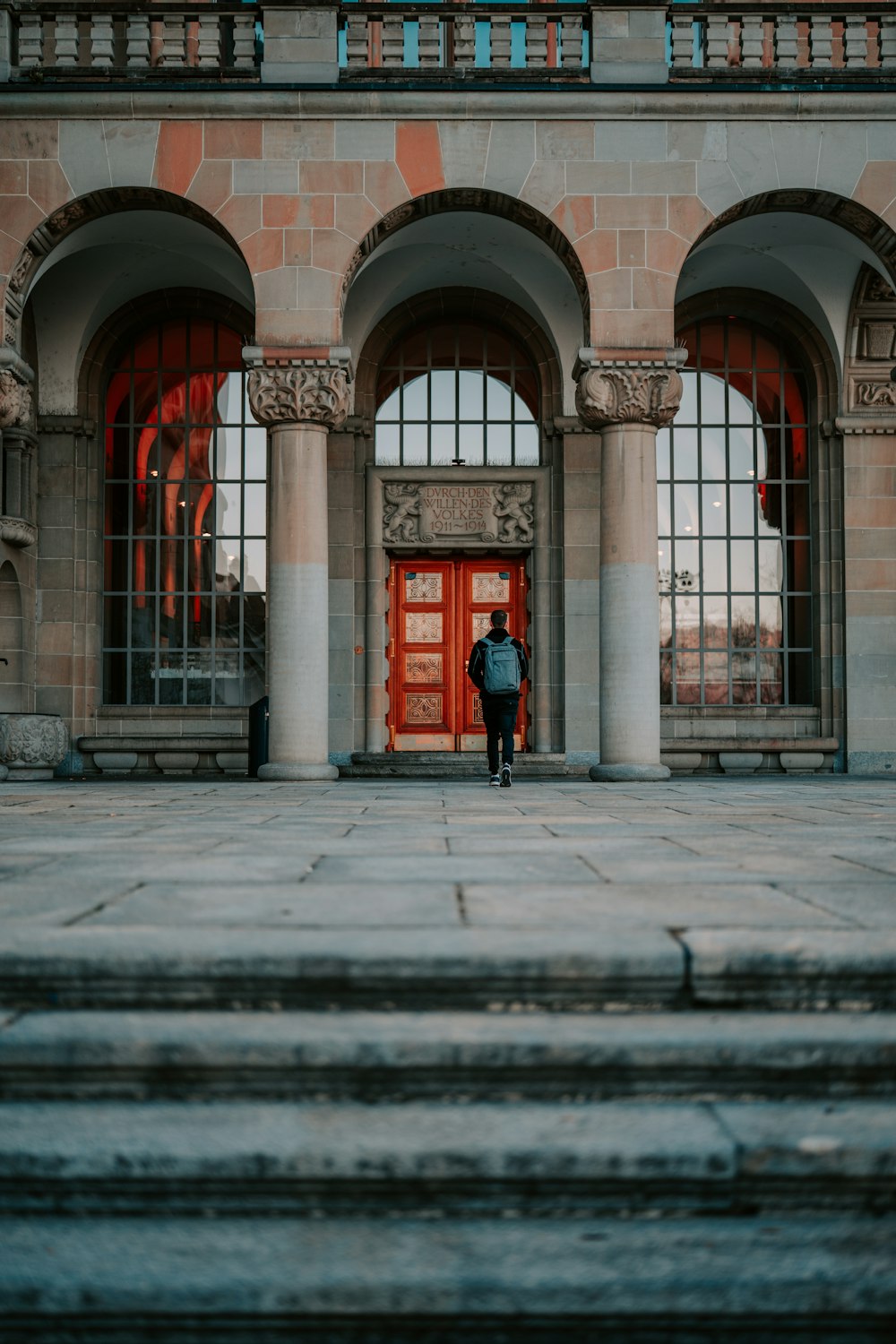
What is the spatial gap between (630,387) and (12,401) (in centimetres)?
674

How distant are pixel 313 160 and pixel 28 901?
10984 millimetres

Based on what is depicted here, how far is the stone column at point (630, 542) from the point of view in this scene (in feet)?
40.6

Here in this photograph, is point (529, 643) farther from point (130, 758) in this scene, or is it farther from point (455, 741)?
point (130, 758)

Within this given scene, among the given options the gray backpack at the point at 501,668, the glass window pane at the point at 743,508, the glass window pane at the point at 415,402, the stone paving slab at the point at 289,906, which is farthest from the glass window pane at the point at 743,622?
the stone paving slab at the point at 289,906

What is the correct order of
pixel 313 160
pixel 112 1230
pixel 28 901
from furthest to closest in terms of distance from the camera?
pixel 313 160
pixel 28 901
pixel 112 1230

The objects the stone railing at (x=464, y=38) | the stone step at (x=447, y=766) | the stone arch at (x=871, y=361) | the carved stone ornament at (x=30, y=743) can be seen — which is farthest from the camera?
the stone arch at (x=871, y=361)

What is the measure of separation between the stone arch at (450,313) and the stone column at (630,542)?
12.4ft

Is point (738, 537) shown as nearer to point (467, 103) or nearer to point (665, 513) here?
point (665, 513)

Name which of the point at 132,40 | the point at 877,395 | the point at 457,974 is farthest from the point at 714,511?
the point at 457,974

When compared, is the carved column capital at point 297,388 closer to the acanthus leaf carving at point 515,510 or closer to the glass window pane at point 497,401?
the acanthus leaf carving at point 515,510

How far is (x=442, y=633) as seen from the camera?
16766 millimetres

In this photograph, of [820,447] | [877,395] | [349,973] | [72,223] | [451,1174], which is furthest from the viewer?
[820,447]

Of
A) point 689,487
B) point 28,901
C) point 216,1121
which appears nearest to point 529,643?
point 689,487

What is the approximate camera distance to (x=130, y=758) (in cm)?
1580
